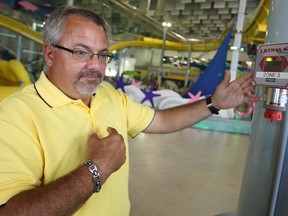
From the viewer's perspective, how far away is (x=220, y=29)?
13367 mm

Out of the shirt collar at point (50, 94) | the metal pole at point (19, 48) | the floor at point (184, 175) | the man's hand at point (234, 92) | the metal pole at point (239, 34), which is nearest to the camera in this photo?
the shirt collar at point (50, 94)

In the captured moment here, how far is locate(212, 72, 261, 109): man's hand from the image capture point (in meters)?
1.29

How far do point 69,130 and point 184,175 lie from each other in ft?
7.25

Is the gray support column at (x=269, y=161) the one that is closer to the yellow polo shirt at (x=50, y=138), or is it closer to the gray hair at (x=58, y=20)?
the yellow polo shirt at (x=50, y=138)

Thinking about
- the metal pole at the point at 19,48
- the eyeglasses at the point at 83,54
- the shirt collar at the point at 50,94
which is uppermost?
the metal pole at the point at 19,48

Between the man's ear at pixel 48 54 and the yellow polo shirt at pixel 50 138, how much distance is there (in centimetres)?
5

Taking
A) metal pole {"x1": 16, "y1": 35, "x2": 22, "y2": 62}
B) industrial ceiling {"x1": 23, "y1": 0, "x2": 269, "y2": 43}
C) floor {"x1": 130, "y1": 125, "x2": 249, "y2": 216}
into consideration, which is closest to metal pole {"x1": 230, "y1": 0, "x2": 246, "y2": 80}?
industrial ceiling {"x1": 23, "y1": 0, "x2": 269, "y2": 43}

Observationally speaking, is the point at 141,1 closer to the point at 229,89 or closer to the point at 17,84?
the point at 17,84

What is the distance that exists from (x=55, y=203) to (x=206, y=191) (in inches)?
83.3

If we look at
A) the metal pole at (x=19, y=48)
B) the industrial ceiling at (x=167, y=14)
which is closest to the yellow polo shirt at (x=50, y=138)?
the industrial ceiling at (x=167, y=14)

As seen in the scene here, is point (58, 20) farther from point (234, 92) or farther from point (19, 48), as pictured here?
point (19, 48)

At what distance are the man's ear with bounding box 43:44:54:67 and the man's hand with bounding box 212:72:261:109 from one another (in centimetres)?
78

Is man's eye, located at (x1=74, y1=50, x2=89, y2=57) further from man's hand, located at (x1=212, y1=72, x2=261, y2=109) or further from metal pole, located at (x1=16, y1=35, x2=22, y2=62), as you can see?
metal pole, located at (x1=16, y1=35, x2=22, y2=62)

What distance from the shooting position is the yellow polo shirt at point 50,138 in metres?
0.78
